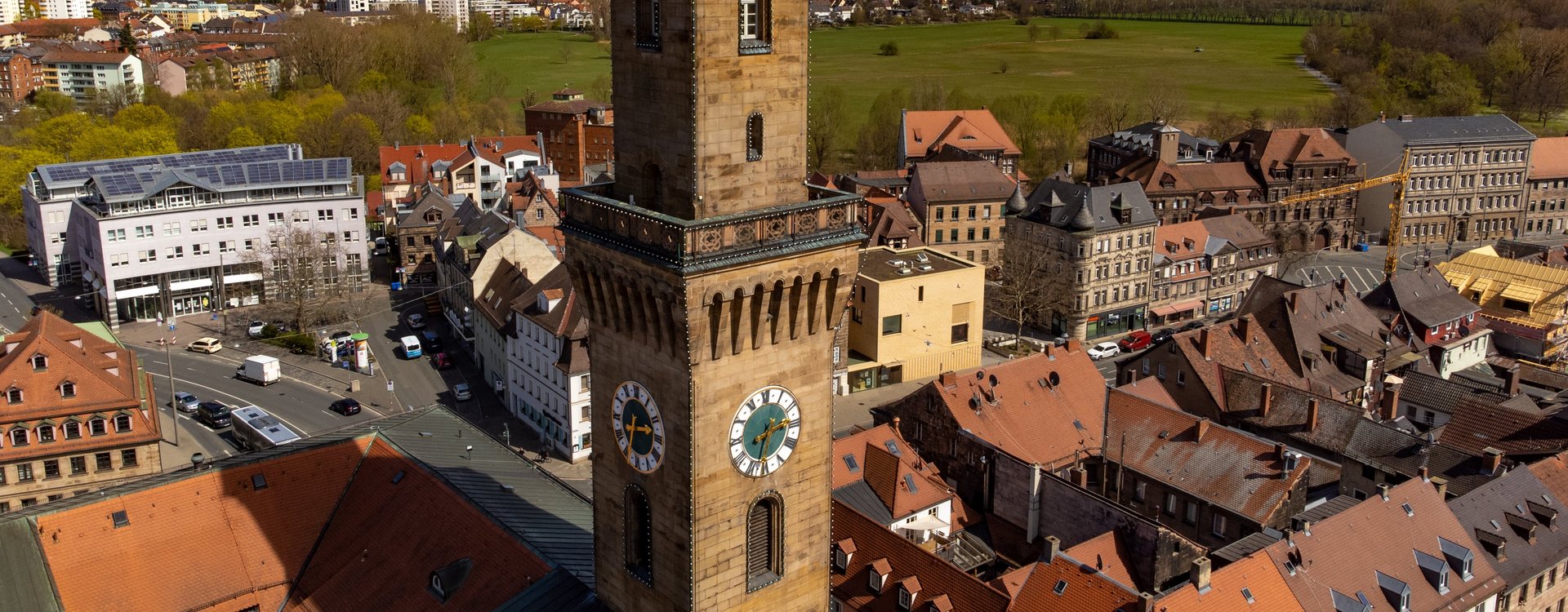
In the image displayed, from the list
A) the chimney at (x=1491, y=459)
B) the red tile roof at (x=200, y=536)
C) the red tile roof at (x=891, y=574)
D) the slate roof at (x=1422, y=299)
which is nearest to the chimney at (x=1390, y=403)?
the chimney at (x=1491, y=459)

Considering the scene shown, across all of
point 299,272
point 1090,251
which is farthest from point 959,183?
point 299,272

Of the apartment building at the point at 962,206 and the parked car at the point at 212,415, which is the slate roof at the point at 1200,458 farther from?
the parked car at the point at 212,415

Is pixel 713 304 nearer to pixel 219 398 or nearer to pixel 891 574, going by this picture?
pixel 891 574

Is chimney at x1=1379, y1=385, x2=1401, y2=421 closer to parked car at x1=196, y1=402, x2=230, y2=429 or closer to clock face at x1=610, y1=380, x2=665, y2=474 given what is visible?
clock face at x1=610, y1=380, x2=665, y2=474

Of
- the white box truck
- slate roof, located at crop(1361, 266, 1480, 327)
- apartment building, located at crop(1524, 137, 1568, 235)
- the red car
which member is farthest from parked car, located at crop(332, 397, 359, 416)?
apartment building, located at crop(1524, 137, 1568, 235)

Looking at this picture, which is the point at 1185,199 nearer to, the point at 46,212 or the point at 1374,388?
the point at 1374,388
